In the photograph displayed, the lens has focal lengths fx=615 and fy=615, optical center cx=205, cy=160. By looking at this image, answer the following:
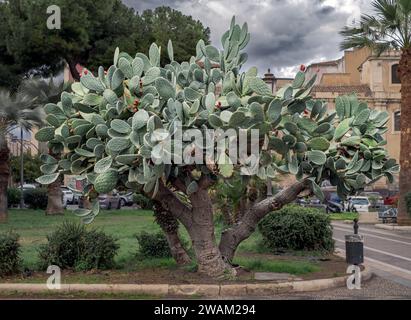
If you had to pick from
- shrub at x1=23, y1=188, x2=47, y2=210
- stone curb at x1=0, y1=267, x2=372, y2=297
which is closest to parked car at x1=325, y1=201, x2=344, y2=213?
shrub at x1=23, y1=188, x2=47, y2=210

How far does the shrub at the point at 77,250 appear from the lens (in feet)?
36.2

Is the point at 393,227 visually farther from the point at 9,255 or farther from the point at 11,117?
the point at 9,255

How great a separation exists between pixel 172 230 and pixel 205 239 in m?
1.17

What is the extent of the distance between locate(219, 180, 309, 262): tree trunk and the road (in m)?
2.58

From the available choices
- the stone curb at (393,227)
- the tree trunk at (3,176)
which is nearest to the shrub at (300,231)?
the stone curb at (393,227)

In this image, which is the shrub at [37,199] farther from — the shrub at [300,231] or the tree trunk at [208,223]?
the tree trunk at [208,223]

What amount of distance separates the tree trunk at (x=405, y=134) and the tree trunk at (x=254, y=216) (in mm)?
15942

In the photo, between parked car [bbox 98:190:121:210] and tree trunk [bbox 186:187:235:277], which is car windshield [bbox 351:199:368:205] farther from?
tree trunk [bbox 186:187:235:277]

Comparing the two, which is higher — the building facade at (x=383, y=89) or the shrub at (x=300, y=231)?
the building facade at (x=383, y=89)

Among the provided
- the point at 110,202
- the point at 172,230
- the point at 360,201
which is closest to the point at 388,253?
the point at 172,230

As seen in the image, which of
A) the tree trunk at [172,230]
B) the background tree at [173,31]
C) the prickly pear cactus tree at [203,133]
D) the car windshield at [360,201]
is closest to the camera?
the prickly pear cactus tree at [203,133]
